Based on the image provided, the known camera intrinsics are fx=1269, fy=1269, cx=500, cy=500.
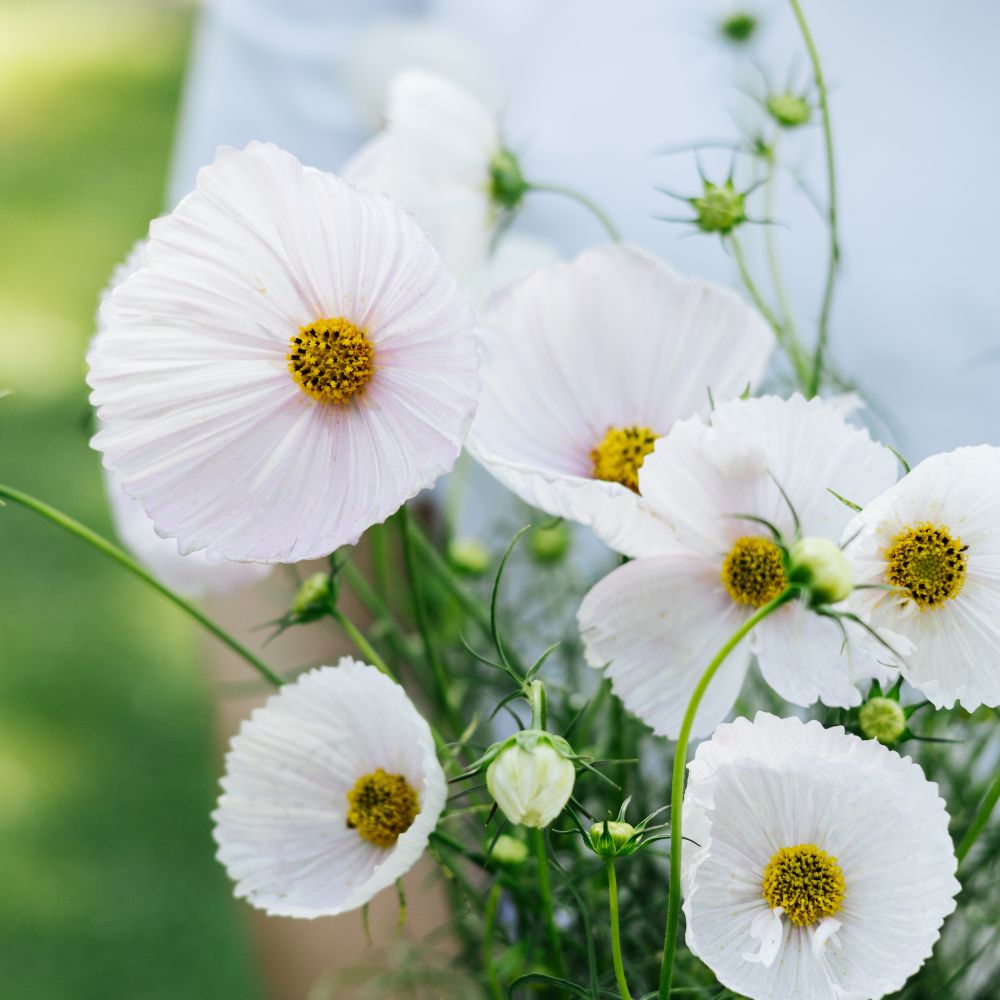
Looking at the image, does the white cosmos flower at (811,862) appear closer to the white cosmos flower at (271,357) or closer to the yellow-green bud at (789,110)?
the white cosmos flower at (271,357)

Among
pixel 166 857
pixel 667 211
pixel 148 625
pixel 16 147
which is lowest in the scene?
pixel 166 857

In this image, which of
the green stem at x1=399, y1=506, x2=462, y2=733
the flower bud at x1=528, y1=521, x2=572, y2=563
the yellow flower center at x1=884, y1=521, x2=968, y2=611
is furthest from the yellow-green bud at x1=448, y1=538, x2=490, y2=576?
the yellow flower center at x1=884, y1=521, x2=968, y2=611

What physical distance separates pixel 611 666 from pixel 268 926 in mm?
489

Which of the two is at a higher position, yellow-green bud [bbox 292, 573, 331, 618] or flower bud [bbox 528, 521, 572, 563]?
flower bud [bbox 528, 521, 572, 563]

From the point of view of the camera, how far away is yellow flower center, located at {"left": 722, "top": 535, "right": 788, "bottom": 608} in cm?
23

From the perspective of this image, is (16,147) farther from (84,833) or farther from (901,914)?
(901,914)

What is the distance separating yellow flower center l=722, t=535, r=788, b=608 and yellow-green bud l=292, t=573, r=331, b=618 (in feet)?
0.32

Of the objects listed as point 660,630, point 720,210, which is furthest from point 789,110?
point 660,630

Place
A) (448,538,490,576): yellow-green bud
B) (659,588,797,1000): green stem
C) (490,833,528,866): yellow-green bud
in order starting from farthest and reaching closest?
(448,538,490,576): yellow-green bud → (490,833,528,866): yellow-green bud → (659,588,797,1000): green stem

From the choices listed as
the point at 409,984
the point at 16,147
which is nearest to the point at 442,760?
the point at 409,984

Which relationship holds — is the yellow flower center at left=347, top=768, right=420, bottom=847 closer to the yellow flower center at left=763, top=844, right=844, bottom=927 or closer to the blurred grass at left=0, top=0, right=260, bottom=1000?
the yellow flower center at left=763, top=844, right=844, bottom=927

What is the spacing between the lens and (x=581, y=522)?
23 centimetres

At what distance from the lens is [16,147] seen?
160 cm

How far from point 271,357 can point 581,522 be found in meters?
0.06
